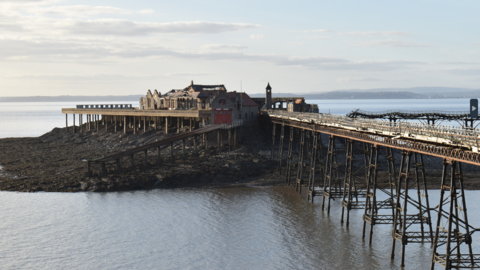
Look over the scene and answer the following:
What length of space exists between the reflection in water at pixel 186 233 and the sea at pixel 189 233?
7 cm

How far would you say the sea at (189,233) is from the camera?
29.8 meters

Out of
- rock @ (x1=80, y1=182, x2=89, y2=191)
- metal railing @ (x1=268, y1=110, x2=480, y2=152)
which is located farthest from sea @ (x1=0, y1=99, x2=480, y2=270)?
metal railing @ (x1=268, y1=110, x2=480, y2=152)

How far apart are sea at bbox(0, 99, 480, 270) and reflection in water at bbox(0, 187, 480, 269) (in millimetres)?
65

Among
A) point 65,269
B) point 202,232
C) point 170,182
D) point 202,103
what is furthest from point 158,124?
point 65,269

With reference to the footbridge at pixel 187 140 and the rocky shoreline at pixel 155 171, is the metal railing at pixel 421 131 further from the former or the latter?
the footbridge at pixel 187 140

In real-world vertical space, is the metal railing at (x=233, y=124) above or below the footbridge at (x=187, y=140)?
above

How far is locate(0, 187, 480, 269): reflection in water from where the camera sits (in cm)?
2980

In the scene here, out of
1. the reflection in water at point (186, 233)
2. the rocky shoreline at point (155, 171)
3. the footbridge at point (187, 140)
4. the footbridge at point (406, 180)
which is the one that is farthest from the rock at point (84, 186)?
the footbridge at point (406, 180)

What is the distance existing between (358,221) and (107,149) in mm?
48334

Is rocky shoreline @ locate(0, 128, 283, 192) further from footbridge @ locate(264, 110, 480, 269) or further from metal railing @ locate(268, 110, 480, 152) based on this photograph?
→ metal railing @ locate(268, 110, 480, 152)

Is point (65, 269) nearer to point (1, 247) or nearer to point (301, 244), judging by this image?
point (1, 247)

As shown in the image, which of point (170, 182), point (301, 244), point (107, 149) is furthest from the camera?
point (107, 149)

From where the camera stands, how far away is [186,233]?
35281mm

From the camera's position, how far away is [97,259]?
99.9 feet
